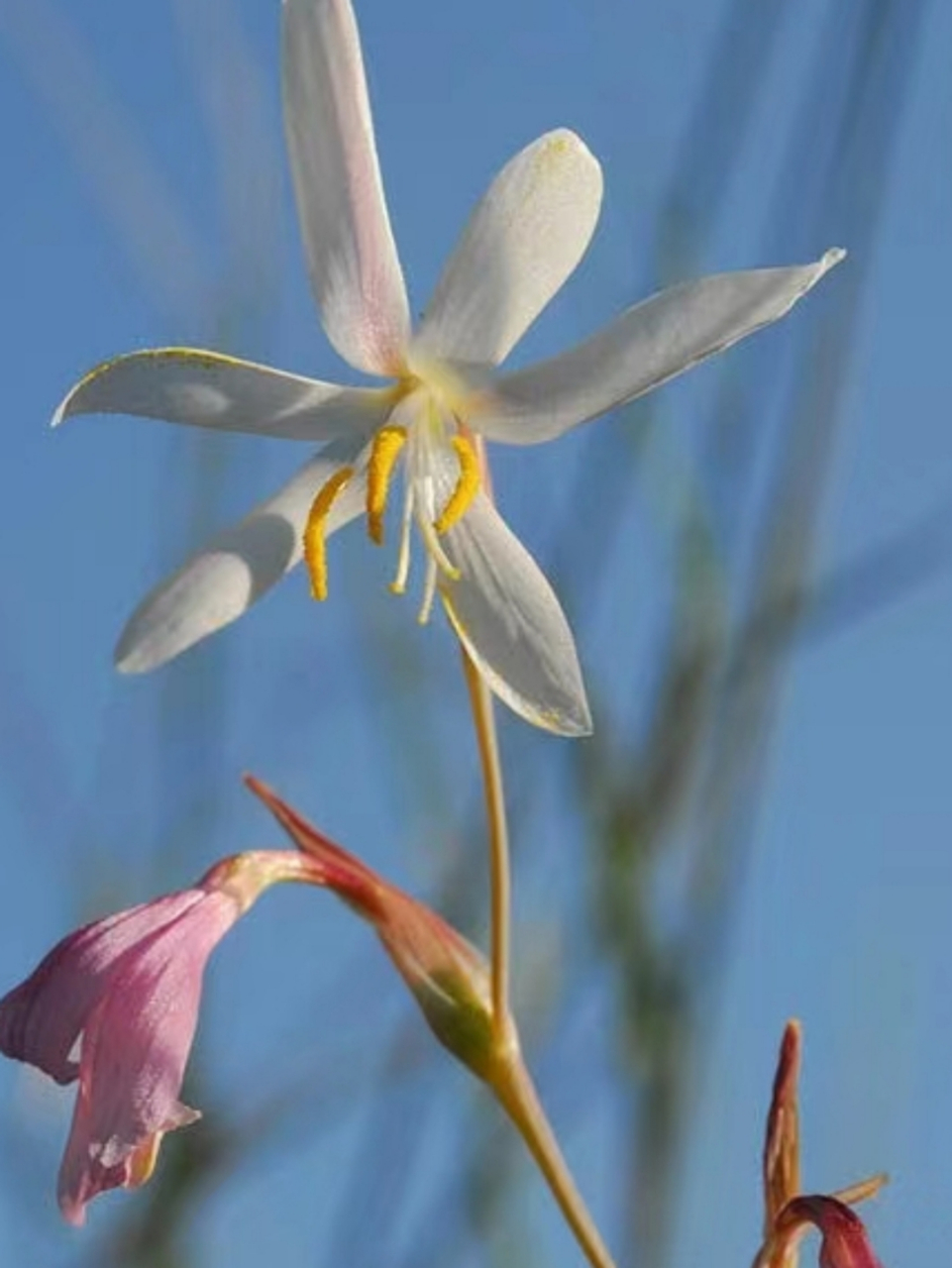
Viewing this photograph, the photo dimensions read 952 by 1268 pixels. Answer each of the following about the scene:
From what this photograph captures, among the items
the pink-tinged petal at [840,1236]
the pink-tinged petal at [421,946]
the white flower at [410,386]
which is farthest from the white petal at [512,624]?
the pink-tinged petal at [840,1236]

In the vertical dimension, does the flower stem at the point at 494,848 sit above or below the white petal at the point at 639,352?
below

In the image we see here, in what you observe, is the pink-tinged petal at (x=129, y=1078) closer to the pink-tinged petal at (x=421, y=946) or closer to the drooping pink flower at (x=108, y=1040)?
the drooping pink flower at (x=108, y=1040)

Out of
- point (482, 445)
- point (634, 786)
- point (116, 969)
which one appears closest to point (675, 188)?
point (634, 786)

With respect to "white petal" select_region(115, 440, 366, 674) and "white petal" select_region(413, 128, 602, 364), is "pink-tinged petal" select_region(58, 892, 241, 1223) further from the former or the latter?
"white petal" select_region(413, 128, 602, 364)

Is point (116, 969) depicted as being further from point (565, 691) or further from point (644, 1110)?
point (644, 1110)

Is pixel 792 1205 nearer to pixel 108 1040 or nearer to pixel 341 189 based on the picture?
pixel 108 1040
